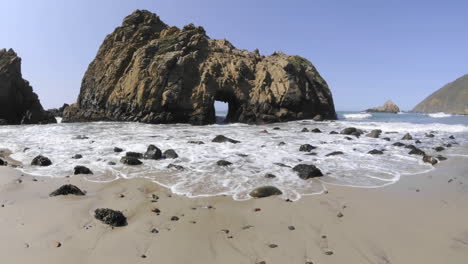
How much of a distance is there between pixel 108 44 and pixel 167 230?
35.3 meters

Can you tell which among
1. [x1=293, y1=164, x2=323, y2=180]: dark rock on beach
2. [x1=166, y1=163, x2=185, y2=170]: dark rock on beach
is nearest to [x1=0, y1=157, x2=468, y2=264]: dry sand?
[x1=293, y1=164, x2=323, y2=180]: dark rock on beach

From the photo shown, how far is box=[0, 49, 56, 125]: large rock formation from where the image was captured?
3133 centimetres

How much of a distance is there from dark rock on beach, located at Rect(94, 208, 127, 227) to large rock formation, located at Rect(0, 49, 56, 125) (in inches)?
1272

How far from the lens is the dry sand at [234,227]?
3.94 meters

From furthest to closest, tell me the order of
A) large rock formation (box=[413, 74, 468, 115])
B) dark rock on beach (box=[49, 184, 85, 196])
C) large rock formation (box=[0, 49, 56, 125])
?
large rock formation (box=[413, 74, 468, 115]) < large rock formation (box=[0, 49, 56, 125]) < dark rock on beach (box=[49, 184, 85, 196])

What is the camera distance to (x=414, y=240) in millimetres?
4387

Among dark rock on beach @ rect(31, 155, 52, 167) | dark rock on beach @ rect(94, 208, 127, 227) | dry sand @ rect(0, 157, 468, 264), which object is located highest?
dark rock on beach @ rect(31, 155, 52, 167)

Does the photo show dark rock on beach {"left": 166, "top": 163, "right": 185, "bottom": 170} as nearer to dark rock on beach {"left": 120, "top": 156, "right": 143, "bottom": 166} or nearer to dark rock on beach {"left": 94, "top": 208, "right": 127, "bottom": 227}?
dark rock on beach {"left": 120, "top": 156, "right": 143, "bottom": 166}

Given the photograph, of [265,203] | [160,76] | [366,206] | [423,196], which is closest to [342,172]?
[423,196]

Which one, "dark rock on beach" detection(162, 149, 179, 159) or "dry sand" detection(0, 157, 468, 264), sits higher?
"dark rock on beach" detection(162, 149, 179, 159)

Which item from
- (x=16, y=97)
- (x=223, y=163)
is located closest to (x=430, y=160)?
(x=223, y=163)

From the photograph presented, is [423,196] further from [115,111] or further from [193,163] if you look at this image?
[115,111]

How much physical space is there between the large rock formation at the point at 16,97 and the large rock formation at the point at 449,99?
14807cm

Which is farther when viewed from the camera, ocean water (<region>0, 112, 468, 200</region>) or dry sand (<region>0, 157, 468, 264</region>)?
ocean water (<region>0, 112, 468, 200</region>)
